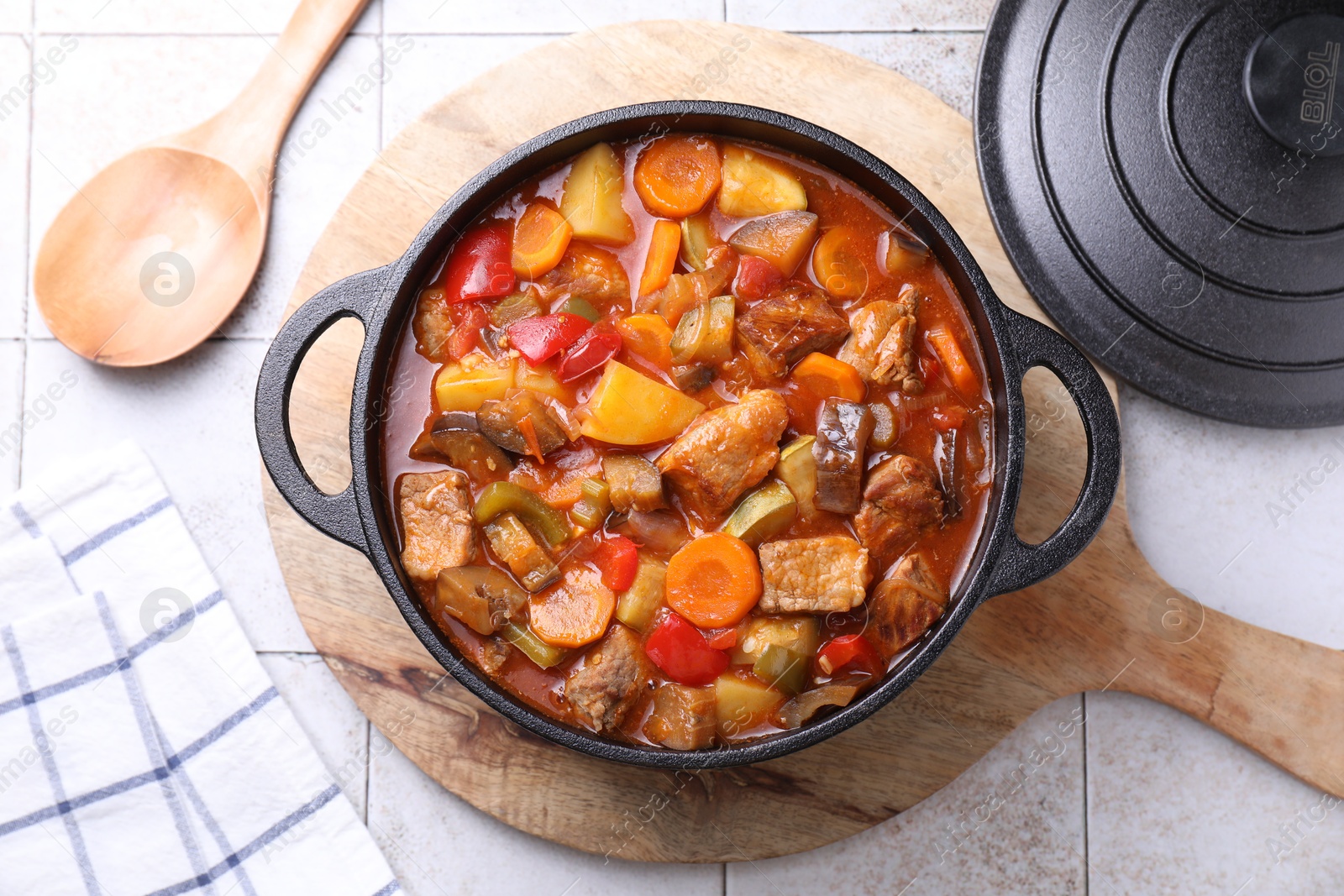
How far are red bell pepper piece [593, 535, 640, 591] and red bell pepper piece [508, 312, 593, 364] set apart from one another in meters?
0.50

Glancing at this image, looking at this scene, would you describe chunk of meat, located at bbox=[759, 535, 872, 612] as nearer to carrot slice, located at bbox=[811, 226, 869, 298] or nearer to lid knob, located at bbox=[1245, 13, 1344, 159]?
carrot slice, located at bbox=[811, 226, 869, 298]

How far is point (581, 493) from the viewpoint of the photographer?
2.35 metres

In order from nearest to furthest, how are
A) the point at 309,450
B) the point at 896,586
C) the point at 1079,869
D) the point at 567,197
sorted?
1. the point at 896,586
2. the point at 567,197
3. the point at 309,450
4. the point at 1079,869

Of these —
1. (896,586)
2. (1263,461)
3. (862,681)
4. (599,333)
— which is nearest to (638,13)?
(599,333)

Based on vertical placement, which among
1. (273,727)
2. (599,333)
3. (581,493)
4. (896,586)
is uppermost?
(599,333)

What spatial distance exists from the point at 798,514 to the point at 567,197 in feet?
3.41

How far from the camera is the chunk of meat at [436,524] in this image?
232cm

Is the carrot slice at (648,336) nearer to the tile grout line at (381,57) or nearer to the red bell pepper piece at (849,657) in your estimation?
the red bell pepper piece at (849,657)

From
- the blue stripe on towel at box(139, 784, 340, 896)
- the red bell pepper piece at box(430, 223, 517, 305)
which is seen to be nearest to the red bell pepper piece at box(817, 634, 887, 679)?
the red bell pepper piece at box(430, 223, 517, 305)

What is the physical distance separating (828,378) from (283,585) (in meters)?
1.85

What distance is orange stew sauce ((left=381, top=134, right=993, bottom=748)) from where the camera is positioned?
7.78 feet

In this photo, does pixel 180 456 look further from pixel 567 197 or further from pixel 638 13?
pixel 638 13

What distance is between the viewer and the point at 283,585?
2.97 m

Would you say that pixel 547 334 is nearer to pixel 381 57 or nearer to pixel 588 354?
pixel 588 354
